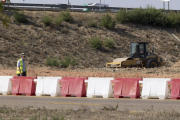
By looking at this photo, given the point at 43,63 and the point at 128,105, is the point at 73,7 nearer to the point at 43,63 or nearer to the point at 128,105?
the point at 43,63

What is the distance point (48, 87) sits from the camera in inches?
695

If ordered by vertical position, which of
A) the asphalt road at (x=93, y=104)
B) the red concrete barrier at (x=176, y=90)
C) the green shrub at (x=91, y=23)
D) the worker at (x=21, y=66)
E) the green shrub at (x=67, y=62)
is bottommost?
the green shrub at (x=67, y=62)

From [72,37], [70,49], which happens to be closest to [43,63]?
[70,49]

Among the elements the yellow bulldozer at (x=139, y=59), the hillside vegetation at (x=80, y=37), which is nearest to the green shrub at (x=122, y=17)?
the hillside vegetation at (x=80, y=37)

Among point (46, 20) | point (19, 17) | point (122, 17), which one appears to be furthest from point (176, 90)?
point (122, 17)

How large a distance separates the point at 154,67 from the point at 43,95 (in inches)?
709

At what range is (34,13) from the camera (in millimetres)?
51375

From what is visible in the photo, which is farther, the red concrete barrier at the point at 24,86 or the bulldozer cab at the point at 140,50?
the bulldozer cab at the point at 140,50

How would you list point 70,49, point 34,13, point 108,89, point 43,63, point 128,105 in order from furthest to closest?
point 34,13
point 70,49
point 43,63
point 108,89
point 128,105

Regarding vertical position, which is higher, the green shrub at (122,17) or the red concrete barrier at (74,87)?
the green shrub at (122,17)

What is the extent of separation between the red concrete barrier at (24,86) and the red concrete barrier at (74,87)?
153 cm

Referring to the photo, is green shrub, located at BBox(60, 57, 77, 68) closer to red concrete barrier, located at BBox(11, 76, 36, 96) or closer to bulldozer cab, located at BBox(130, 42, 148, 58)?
bulldozer cab, located at BBox(130, 42, 148, 58)

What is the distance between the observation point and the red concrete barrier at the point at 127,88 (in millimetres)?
16344

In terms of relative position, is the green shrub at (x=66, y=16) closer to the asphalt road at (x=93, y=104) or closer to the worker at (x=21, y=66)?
the worker at (x=21, y=66)
